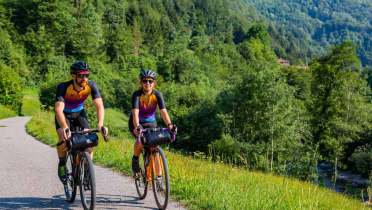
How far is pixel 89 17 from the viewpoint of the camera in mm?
103062

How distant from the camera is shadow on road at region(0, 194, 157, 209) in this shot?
690cm

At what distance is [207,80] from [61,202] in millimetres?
84240

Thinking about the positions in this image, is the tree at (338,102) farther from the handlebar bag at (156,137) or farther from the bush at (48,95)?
the handlebar bag at (156,137)

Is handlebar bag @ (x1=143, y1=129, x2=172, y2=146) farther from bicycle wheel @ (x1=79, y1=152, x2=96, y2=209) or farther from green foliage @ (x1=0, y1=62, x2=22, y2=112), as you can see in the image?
green foliage @ (x1=0, y1=62, x2=22, y2=112)

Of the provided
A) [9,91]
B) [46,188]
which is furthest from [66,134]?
[9,91]

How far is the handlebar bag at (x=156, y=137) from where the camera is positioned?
6.48 metres

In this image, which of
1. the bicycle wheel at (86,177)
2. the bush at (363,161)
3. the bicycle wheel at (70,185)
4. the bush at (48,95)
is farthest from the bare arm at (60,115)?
the bush at (48,95)

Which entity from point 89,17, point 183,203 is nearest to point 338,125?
point 183,203

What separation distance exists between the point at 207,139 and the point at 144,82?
38.9 m

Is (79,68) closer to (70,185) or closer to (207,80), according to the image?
(70,185)

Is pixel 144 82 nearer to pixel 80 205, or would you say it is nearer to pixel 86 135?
pixel 86 135

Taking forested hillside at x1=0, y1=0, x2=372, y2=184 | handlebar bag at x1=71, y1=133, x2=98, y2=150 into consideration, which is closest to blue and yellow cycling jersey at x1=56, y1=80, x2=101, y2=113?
handlebar bag at x1=71, y1=133, x2=98, y2=150

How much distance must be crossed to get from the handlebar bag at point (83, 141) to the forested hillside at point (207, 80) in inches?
137

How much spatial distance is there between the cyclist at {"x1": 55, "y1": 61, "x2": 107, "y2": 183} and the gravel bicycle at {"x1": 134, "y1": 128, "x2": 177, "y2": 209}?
25.6 inches
